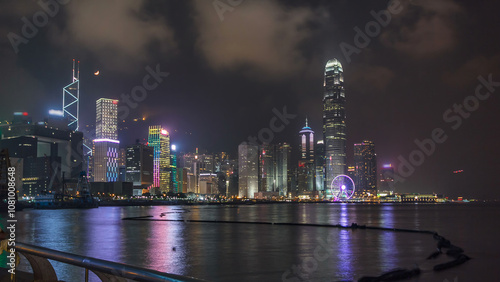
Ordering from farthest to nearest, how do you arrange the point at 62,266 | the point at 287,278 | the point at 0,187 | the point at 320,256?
the point at 0,187
the point at 320,256
the point at 62,266
the point at 287,278

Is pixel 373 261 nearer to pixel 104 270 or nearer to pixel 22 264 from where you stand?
pixel 22 264

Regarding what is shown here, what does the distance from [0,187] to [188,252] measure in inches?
5275

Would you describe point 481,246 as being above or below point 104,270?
below

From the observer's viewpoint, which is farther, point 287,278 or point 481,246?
point 481,246

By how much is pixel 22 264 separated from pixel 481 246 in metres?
32.7

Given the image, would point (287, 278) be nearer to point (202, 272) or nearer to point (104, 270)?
point (202, 272)

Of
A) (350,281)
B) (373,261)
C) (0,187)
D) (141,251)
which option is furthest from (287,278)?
(0,187)

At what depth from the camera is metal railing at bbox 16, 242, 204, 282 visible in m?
5.44

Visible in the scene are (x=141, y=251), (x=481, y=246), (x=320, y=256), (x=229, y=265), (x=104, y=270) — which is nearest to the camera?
(x=104, y=270)

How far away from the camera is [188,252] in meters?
27.5

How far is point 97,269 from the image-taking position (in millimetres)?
6375

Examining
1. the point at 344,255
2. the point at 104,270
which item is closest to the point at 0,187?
the point at 344,255

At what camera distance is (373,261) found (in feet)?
78.2

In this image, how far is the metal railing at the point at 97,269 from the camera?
17.9ft
